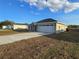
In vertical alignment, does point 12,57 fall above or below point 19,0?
below

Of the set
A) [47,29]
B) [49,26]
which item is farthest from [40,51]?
[47,29]

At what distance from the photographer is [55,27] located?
32469 millimetres

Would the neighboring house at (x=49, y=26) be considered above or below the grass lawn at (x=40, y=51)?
above

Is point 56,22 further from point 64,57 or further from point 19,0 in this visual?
point 64,57

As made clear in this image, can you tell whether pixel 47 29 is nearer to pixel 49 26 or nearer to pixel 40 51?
pixel 49 26

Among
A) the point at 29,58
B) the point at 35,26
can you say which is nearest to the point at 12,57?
the point at 29,58

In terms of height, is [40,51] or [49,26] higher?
[49,26]

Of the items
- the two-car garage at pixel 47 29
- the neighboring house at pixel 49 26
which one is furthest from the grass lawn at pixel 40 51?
the two-car garage at pixel 47 29

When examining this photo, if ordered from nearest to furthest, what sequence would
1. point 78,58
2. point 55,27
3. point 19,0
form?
1. point 78,58
2. point 19,0
3. point 55,27

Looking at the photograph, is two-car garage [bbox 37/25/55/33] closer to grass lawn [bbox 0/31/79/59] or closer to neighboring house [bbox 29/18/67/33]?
neighboring house [bbox 29/18/67/33]

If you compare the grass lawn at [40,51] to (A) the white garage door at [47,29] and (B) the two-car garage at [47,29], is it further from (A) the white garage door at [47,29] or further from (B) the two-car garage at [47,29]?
(A) the white garage door at [47,29]

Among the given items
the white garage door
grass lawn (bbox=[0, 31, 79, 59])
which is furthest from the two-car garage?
grass lawn (bbox=[0, 31, 79, 59])

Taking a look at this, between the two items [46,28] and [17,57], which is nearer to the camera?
[17,57]

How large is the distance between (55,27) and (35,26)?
27.2 ft
